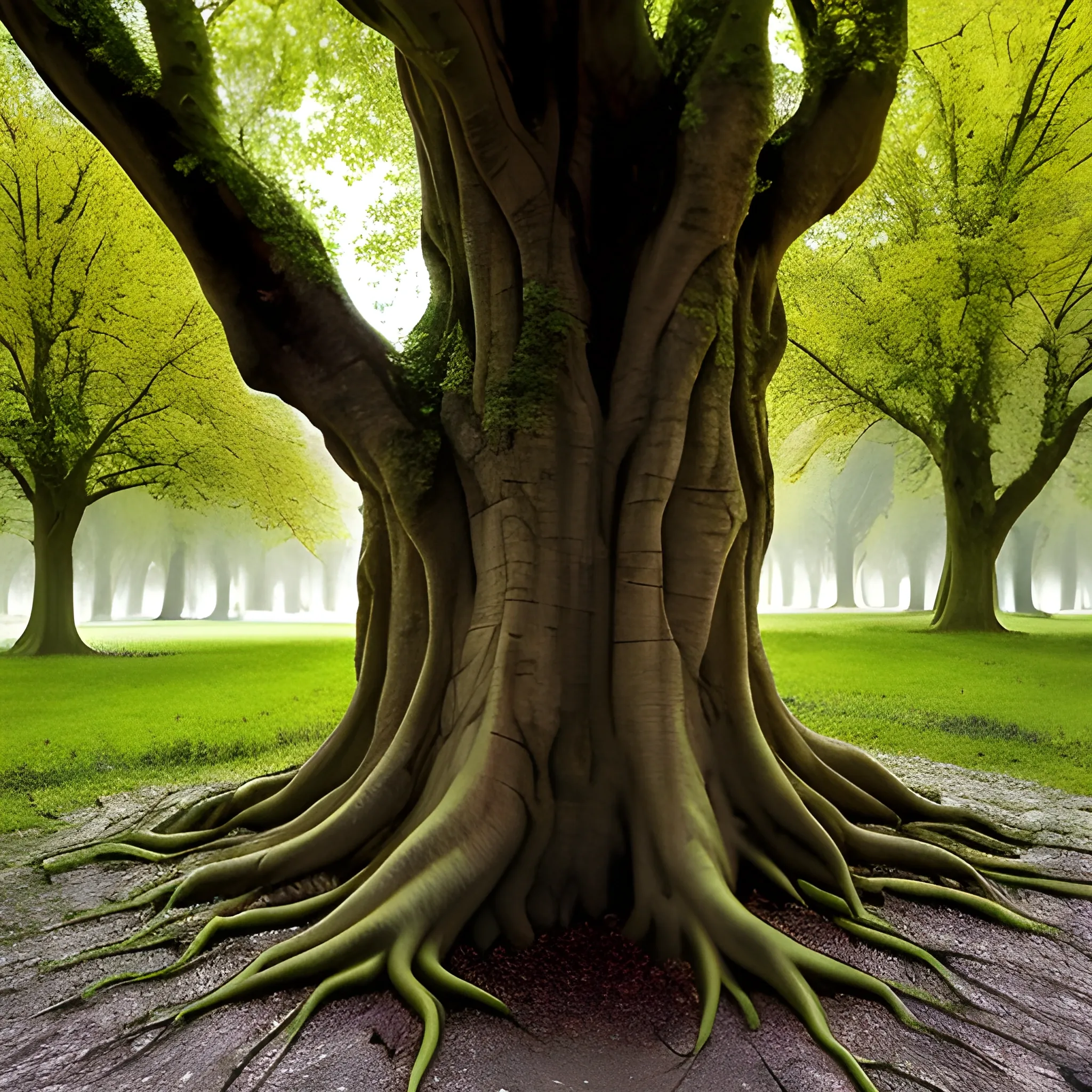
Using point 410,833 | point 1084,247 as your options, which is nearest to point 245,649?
point 410,833

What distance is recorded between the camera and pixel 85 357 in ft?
45.6

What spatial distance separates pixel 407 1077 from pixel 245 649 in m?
14.3

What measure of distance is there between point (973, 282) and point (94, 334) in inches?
628

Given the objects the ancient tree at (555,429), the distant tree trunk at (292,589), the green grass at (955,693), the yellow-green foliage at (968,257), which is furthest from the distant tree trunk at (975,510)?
the distant tree trunk at (292,589)

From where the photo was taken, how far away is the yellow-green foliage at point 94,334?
516 inches

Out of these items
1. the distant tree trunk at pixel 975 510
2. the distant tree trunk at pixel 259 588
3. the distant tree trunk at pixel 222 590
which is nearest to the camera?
the distant tree trunk at pixel 975 510

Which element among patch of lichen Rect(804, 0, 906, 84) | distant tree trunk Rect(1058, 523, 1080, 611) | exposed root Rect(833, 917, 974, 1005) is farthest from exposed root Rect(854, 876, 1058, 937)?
distant tree trunk Rect(1058, 523, 1080, 611)

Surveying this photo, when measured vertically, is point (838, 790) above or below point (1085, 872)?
above

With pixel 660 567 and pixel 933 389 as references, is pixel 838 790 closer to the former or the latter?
pixel 660 567

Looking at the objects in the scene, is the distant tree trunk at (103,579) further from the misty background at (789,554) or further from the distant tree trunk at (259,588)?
the distant tree trunk at (259,588)

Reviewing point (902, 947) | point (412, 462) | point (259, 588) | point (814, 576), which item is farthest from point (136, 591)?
point (902, 947)

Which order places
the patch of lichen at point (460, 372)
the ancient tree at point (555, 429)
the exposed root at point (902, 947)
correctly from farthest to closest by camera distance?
the patch of lichen at point (460, 372) < the ancient tree at point (555, 429) < the exposed root at point (902, 947)

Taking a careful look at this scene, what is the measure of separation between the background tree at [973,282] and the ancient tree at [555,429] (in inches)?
423

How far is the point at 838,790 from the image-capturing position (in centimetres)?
478
